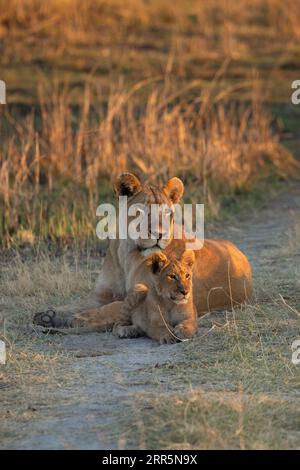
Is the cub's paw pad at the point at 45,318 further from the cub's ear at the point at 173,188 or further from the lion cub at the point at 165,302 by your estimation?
the cub's ear at the point at 173,188

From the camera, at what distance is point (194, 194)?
1098 centimetres

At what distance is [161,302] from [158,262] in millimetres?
216

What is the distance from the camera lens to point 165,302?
6387 mm

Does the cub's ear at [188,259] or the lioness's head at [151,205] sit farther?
the lioness's head at [151,205]

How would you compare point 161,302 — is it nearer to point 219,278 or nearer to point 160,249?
point 160,249

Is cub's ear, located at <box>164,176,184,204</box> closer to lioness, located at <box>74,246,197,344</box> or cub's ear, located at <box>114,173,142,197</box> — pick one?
cub's ear, located at <box>114,173,142,197</box>

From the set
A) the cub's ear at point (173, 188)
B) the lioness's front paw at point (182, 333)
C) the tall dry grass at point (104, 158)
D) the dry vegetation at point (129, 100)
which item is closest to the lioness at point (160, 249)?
the cub's ear at point (173, 188)

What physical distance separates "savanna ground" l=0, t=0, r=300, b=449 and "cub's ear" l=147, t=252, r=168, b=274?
397 mm

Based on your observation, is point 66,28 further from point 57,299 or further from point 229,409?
point 229,409

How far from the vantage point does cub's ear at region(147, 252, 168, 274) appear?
6391mm

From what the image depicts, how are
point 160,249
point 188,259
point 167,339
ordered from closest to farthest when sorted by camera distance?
1. point 167,339
2. point 188,259
3. point 160,249

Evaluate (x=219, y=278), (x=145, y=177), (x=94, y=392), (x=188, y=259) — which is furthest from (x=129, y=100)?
(x=94, y=392)

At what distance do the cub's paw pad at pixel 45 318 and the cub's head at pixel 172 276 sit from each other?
29.5 inches

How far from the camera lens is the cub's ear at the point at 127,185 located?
22.4 ft
